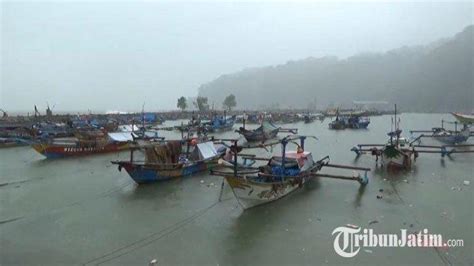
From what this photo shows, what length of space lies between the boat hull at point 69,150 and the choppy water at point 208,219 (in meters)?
6.86

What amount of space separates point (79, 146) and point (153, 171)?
14.3 metres

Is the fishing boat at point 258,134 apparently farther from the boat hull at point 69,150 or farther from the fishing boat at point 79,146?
the boat hull at point 69,150

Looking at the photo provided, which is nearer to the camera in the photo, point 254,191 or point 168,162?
point 254,191

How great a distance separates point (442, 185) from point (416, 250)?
9.60 meters

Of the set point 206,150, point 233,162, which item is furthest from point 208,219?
point 206,150

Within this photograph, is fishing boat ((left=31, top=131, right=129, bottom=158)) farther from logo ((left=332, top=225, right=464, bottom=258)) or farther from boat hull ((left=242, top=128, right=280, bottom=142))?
logo ((left=332, top=225, right=464, bottom=258))

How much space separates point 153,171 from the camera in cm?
→ 1816

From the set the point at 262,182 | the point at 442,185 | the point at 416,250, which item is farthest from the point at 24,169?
the point at 442,185

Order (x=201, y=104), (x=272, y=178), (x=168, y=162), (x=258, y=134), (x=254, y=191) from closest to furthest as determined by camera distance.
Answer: (x=254, y=191) → (x=272, y=178) → (x=168, y=162) → (x=258, y=134) → (x=201, y=104)

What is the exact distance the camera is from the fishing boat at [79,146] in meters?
27.7

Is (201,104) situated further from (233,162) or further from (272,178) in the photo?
(272,178)

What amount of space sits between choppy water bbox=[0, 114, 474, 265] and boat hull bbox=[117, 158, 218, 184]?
0.44 meters

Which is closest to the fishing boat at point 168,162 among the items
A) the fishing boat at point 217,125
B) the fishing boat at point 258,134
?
the fishing boat at point 258,134

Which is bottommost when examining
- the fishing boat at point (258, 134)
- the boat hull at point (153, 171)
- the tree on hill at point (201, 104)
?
the boat hull at point (153, 171)
